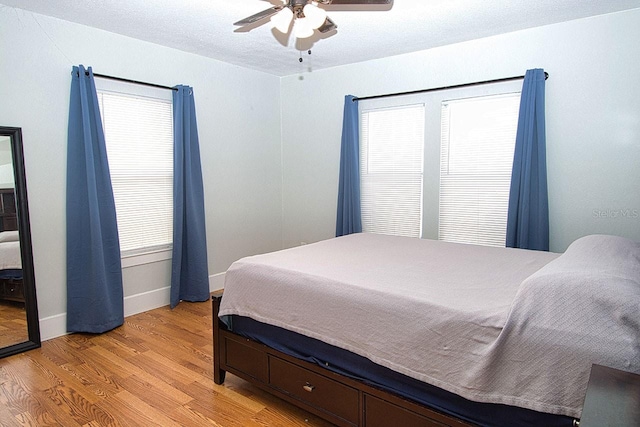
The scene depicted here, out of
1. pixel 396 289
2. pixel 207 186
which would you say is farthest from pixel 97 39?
pixel 396 289

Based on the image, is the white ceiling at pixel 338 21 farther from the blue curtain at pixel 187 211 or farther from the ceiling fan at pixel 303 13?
the blue curtain at pixel 187 211

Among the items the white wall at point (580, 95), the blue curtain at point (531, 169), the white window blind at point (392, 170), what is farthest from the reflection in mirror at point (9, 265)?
the blue curtain at point (531, 169)

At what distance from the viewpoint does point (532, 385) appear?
57.2 inches

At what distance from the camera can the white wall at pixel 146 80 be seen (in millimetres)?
3025

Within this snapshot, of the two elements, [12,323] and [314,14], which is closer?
[314,14]

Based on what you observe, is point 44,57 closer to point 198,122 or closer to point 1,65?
point 1,65

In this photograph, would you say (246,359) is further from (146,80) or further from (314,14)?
(146,80)

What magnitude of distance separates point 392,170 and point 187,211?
2081mm

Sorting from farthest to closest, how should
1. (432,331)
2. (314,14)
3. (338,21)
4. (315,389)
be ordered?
(338,21) < (314,14) < (315,389) < (432,331)

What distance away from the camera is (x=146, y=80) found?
3717mm

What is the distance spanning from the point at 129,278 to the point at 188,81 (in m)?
1.96

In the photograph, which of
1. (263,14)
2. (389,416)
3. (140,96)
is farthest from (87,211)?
(389,416)

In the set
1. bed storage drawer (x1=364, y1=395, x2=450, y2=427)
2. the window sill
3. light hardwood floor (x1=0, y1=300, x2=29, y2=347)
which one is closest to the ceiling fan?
bed storage drawer (x1=364, y1=395, x2=450, y2=427)

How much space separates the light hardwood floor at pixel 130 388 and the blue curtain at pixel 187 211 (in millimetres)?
760
